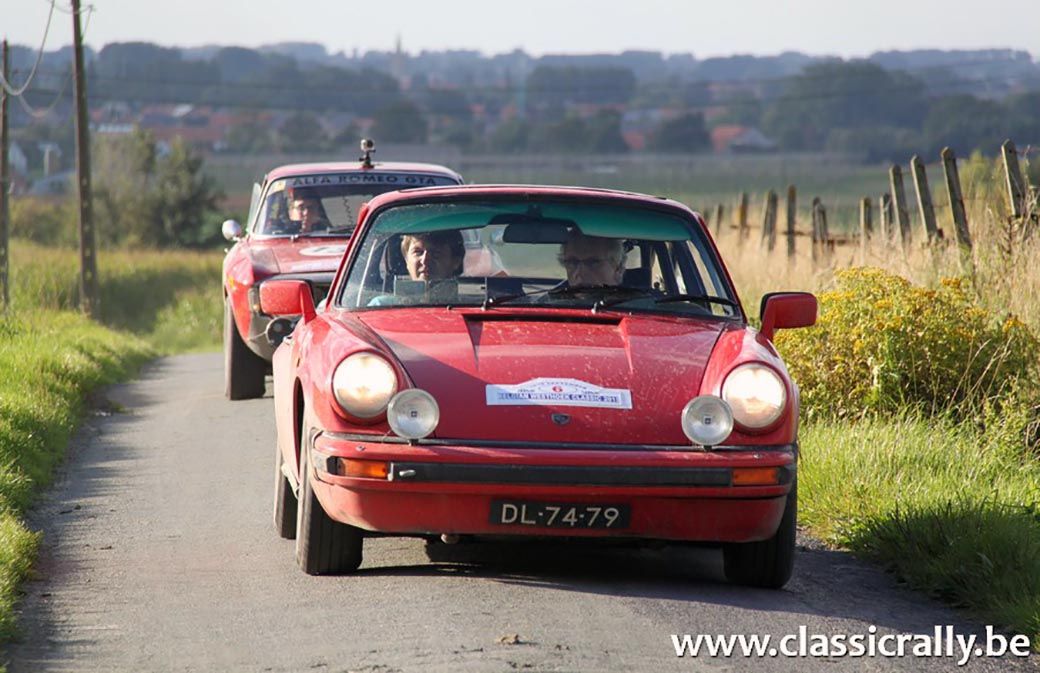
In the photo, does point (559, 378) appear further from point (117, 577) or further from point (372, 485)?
point (117, 577)

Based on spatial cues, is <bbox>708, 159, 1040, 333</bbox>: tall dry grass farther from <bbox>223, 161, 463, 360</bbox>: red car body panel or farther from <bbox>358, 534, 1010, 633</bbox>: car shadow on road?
<bbox>358, 534, 1010, 633</bbox>: car shadow on road

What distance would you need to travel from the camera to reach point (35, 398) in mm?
12188

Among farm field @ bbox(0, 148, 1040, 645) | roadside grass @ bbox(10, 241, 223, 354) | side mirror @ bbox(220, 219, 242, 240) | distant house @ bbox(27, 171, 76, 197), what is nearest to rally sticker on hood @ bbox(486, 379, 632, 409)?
farm field @ bbox(0, 148, 1040, 645)

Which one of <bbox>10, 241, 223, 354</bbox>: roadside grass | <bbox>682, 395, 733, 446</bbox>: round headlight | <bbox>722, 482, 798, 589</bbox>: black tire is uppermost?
<bbox>682, 395, 733, 446</bbox>: round headlight

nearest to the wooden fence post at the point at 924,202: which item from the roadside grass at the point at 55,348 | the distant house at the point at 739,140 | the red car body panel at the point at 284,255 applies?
the red car body panel at the point at 284,255

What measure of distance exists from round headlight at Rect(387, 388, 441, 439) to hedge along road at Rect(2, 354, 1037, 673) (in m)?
0.57

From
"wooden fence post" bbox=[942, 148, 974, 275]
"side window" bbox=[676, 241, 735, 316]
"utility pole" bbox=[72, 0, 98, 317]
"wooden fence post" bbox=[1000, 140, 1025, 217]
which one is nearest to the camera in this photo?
"side window" bbox=[676, 241, 735, 316]

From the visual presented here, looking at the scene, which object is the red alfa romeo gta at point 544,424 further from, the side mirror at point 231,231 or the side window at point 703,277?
the side mirror at point 231,231

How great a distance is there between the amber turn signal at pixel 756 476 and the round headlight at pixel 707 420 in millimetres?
127

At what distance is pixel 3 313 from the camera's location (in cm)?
1991

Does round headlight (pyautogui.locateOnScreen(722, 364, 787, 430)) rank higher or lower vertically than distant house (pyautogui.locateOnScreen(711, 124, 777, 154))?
higher

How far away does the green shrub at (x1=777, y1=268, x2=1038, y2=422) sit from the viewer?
10164 millimetres

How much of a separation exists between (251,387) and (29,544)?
21.1 feet

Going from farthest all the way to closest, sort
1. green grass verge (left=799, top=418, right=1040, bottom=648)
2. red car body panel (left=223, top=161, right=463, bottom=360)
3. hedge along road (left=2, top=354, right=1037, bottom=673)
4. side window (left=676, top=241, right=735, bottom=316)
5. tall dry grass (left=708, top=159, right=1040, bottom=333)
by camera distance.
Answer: red car body panel (left=223, top=161, right=463, bottom=360) < tall dry grass (left=708, top=159, right=1040, bottom=333) < side window (left=676, top=241, right=735, bottom=316) < green grass verge (left=799, top=418, right=1040, bottom=648) < hedge along road (left=2, top=354, right=1037, bottom=673)
